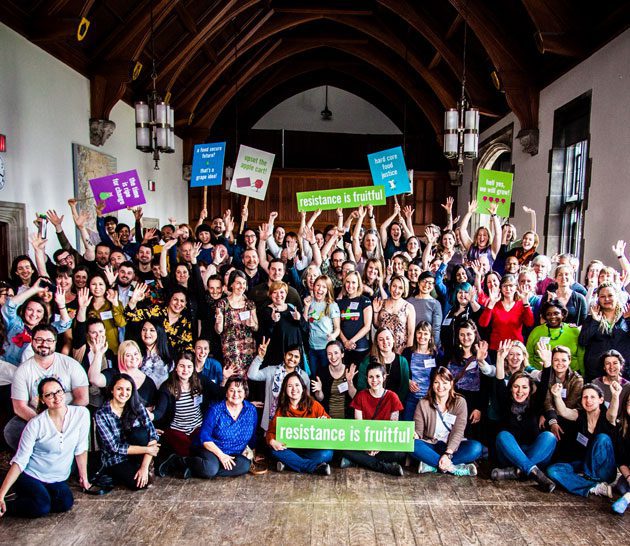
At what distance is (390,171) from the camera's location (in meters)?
7.35

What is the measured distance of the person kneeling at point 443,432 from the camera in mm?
4230

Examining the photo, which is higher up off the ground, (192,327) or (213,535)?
(192,327)

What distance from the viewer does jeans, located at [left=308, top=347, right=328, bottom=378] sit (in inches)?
193

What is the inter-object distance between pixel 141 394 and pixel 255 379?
3.25ft

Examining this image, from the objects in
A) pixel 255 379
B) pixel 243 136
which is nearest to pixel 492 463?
pixel 255 379

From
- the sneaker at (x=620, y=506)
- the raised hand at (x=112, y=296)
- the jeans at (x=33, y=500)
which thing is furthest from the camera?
the raised hand at (x=112, y=296)

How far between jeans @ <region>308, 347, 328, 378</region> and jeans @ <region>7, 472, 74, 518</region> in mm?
2286

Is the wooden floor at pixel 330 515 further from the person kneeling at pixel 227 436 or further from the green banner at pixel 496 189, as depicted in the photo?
the green banner at pixel 496 189

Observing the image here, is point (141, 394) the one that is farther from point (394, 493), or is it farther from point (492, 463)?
point (492, 463)

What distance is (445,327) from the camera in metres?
5.33

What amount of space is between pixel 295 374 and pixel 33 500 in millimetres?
2047

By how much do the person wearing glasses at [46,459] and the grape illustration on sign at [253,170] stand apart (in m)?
4.92

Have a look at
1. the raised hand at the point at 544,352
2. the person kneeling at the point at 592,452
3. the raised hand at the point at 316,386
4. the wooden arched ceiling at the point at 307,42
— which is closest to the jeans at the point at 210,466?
the raised hand at the point at 316,386

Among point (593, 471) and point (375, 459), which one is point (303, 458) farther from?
point (593, 471)
